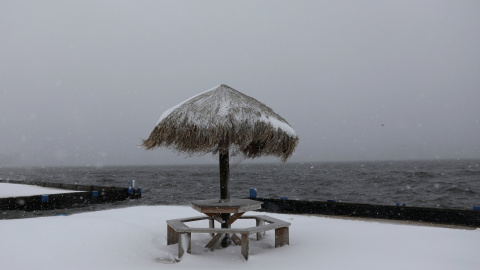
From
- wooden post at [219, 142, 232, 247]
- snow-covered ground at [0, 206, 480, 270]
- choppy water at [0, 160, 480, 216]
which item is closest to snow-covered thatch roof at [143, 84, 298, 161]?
wooden post at [219, 142, 232, 247]

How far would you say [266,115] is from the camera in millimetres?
6199

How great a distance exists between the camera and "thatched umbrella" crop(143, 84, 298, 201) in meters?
5.70

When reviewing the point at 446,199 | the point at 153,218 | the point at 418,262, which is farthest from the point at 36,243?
the point at 446,199

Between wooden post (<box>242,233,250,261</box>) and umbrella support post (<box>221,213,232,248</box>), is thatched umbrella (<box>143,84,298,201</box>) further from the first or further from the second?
wooden post (<box>242,233,250,261</box>)

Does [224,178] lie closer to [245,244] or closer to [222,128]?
[222,128]

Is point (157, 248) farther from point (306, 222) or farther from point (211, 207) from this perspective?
point (306, 222)

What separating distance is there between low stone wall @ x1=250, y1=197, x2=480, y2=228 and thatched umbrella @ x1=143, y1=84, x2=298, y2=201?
5.14 m

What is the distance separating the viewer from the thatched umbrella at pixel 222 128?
5703 mm

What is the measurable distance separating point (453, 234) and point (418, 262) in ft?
9.38

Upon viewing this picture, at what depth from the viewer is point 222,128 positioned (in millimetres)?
5613

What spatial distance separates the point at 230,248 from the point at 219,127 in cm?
235

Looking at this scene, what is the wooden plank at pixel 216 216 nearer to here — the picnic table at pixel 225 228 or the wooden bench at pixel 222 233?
the picnic table at pixel 225 228

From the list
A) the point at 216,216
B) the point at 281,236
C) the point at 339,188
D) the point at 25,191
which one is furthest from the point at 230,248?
the point at 339,188

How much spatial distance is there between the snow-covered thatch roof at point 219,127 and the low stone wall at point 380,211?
5.21m
